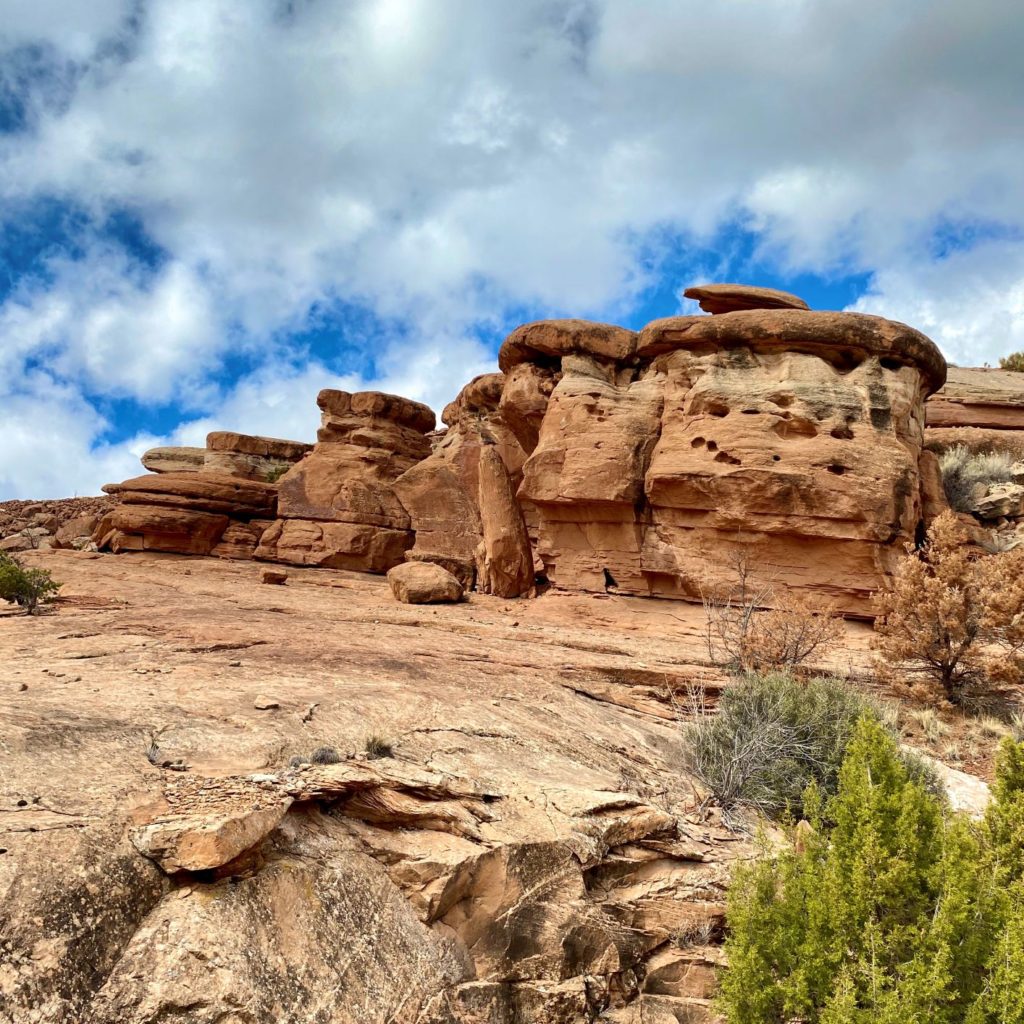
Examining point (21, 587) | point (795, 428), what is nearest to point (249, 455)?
point (21, 587)

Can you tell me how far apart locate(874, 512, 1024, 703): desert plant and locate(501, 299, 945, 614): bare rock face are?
211 centimetres

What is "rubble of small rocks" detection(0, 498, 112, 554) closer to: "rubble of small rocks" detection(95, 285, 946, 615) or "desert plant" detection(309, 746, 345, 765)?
"rubble of small rocks" detection(95, 285, 946, 615)

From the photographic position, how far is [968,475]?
17.5m

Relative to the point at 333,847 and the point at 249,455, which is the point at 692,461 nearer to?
the point at 333,847

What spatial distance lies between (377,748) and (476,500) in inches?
547

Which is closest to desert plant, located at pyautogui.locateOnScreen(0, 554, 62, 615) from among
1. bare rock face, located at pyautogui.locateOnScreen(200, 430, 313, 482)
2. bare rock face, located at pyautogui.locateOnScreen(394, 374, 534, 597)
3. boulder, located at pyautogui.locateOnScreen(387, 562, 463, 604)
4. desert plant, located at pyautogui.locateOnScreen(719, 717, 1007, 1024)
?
boulder, located at pyautogui.locateOnScreen(387, 562, 463, 604)

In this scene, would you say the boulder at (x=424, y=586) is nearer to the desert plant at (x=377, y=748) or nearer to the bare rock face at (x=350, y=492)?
the bare rock face at (x=350, y=492)

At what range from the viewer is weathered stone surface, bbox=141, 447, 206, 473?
99.2ft

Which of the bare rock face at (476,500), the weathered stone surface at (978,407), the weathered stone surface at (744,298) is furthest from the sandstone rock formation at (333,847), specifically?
→ the weathered stone surface at (978,407)

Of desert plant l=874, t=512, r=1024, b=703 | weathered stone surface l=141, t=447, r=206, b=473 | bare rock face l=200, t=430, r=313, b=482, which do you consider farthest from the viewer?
weathered stone surface l=141, t=447, r=206, b=473

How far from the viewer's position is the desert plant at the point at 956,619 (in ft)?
35.7

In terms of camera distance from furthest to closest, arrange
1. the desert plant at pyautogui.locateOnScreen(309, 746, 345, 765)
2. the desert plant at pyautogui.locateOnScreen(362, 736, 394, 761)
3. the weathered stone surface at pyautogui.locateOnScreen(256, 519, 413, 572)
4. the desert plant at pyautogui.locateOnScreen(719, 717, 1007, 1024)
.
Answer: the weathered stone surface at pyautogui.locateOnScreen(256, 519, 413, 572) < the desert plant at pyautogui.locateOnScreen(362, 736, 394, 761) < the desert plant at pyautogui.locateOnScreen(309, 746, 345, 765) < the desert plant at pyautogui.locateOnScreen(719, 717, 1007, 1024)

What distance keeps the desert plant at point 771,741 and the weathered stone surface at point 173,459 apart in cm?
2599

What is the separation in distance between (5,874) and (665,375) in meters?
Result: 14.4
